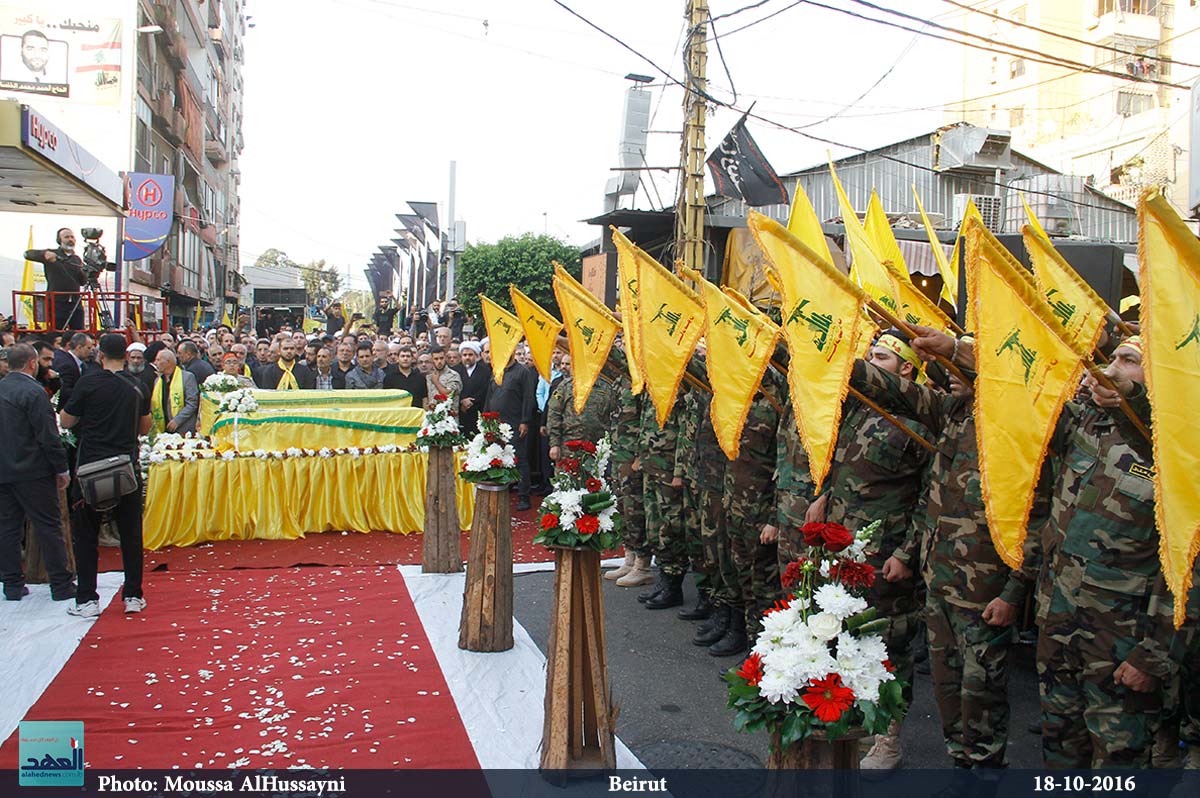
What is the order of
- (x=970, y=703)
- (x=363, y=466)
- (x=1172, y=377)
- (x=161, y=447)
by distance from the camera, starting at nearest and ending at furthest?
(x=1172, y=377), (x=970, y=703), (x=161, y=447), (x=363, y=466)

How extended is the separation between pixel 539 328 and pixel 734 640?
116 inches

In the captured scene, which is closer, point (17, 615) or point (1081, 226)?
point (17, 615)

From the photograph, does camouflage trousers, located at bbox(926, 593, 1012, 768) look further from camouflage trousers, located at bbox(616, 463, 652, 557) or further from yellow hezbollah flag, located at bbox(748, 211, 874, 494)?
camouflage trousers, located at bbox(616, 463, 652, 557)

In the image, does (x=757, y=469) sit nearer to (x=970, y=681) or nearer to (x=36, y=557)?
(x=970, y=681)

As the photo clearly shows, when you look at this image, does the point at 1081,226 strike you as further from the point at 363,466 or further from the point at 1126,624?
the point at 1126,624

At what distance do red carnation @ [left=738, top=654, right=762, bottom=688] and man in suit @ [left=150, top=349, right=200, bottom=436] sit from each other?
892 cm

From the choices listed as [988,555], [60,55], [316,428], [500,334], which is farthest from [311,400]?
[60,55]

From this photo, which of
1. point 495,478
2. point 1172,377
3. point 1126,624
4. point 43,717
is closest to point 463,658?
point 495,478

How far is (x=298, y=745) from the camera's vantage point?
182 inches

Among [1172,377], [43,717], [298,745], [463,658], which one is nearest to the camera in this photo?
[1172,377]

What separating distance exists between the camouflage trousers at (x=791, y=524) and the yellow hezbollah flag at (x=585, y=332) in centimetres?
191

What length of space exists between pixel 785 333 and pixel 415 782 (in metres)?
2.61

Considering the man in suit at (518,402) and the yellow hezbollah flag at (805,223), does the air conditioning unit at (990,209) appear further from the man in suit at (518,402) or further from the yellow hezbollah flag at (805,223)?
the yellow hezbollah flag at (805,223)

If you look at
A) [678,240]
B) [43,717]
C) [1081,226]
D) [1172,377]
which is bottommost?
[43,717]
